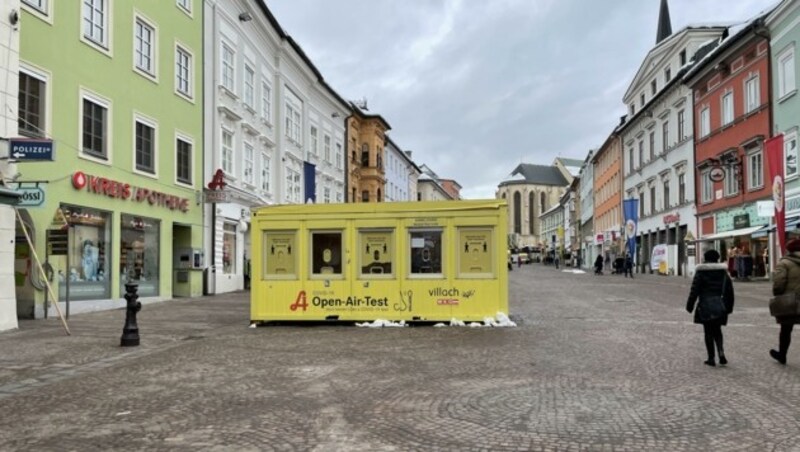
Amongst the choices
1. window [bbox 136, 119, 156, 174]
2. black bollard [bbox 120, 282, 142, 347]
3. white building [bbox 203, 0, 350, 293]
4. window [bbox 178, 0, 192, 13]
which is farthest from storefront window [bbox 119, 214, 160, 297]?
black bollard [bbox 120, 282, 142, 347]

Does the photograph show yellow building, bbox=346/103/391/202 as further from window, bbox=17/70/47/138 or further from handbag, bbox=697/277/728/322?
handbag, bbox=697/277/728/322

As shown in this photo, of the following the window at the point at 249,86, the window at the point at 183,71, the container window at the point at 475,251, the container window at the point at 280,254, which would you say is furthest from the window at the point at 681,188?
the container window at the point at 280,254

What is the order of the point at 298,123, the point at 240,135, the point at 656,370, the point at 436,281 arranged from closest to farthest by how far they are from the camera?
the point at 656,370
the point at 436,281
the point at 240,135
the point at 298,123

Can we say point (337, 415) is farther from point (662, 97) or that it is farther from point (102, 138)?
point (662, 97)

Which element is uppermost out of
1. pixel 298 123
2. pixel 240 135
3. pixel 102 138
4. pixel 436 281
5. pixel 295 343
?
pixel 298 123

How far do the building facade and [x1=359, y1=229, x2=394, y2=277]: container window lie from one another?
2253cm

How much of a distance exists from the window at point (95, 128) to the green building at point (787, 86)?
25.3m

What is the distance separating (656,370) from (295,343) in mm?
5882

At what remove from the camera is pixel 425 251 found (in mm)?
14422

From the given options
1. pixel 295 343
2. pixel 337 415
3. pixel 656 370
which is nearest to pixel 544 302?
pixel 295 343

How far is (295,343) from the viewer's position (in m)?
11.7

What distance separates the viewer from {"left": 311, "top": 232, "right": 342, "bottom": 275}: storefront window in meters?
14.7

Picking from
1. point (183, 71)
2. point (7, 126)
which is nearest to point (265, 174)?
point (183, 71)

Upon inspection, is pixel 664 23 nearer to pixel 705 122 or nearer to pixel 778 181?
pixel 705 122
